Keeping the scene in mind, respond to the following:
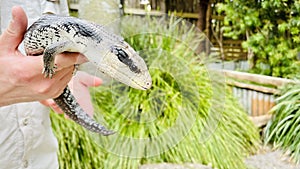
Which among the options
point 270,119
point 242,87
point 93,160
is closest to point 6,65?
point 93,160

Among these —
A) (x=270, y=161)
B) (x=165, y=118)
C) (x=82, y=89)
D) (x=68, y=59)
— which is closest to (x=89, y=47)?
(x=68, y=59)

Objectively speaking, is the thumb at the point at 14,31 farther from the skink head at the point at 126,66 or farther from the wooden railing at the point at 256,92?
the wooden railing at the point at 256,92

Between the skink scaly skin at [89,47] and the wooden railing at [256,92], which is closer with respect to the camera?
the skink scaly skin at [89,47]

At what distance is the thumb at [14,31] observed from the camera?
1.06ft

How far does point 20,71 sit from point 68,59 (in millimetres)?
57

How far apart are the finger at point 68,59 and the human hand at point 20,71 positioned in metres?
0.01

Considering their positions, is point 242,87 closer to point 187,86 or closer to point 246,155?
point 246,155

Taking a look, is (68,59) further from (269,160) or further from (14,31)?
(269,160)

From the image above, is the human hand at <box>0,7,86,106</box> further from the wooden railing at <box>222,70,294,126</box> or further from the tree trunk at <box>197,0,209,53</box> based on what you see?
the tree trunk at <box>197,0,209,53</box>

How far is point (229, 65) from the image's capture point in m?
2.55

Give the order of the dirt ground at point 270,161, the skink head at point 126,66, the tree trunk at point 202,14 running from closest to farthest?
the skink head at point 126,66 < the dirt ground at point 270,161 < the tree trunk at point 202,14

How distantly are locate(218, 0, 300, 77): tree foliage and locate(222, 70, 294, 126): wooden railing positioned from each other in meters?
0.13

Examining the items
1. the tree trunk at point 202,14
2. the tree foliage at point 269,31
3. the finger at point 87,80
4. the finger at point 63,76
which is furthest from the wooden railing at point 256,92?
the finger at point 63,76

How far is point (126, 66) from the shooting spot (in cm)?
26
